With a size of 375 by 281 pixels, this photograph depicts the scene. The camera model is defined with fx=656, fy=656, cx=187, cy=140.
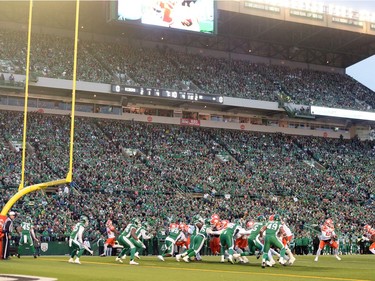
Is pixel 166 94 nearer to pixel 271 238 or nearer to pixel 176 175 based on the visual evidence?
pixel 176 175

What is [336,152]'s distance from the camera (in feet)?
189

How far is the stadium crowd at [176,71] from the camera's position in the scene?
47.6 metres

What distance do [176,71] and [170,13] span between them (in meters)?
5.88

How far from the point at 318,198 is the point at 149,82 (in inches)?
603

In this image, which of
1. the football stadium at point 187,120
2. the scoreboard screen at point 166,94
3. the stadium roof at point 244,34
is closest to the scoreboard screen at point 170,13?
the football stadium at point 187,120

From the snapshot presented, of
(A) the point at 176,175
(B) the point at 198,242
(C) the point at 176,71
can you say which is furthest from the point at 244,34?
(B) the point at 198,242

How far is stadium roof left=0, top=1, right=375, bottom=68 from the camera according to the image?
164ft

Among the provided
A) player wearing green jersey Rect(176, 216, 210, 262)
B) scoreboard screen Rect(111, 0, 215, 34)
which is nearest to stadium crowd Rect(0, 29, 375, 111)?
scoreboard screen Rect(111, 0, 215, 34)

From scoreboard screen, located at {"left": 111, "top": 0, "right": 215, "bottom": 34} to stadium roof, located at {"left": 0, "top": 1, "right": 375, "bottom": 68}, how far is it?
1.39 meters

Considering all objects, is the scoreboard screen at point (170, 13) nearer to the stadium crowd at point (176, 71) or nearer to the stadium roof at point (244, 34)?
the stadium roof at point (244, 34)

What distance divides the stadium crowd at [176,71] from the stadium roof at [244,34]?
4.44 feet

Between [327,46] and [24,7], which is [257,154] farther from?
[24,7]

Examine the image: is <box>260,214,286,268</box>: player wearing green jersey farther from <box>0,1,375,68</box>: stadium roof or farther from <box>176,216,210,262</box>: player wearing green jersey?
<box>0,1,375,68</box>: stadium roof

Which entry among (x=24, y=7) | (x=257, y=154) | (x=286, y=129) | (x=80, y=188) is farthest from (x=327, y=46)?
(x=80, y=188)
